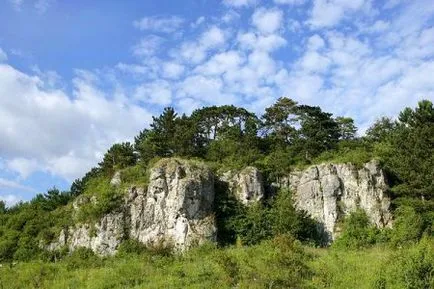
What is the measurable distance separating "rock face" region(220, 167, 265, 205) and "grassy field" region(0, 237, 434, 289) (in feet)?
58.3

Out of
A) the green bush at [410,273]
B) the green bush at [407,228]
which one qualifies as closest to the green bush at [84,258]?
the green bush at [407,228]

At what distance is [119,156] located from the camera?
193 ft

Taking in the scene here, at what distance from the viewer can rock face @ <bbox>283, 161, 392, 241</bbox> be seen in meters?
44.5

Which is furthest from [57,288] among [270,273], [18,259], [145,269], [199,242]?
[18,259]

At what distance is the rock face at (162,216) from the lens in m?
42.7

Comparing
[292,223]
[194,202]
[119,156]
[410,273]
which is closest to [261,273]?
[410,273]

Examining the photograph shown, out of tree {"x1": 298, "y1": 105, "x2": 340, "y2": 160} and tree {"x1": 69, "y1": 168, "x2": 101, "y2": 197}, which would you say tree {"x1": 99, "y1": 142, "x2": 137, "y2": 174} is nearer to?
tree {"x1": 69, "y1": 168, "x2": 101, "y2": 197}

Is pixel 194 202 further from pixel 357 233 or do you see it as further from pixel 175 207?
pixel 357 233

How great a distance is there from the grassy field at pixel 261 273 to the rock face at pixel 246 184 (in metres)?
17.8

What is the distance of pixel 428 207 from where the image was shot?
41.2 meters

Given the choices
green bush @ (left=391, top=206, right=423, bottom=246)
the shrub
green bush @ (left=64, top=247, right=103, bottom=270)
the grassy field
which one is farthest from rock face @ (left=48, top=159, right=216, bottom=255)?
green bush @ (left=391, top=206, right=423, bottom=246)

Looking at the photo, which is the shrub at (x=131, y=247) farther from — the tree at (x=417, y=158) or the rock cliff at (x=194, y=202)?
the tree at (x=417, y=158)

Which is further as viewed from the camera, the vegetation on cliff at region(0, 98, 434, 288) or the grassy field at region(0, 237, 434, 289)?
the vegetation on cliff at region(0, 98, 434, 288)

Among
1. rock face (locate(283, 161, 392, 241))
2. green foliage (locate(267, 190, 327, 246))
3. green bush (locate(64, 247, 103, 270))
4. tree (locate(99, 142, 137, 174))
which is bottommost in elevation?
green bush (locate(64, 247, 103, 270))
